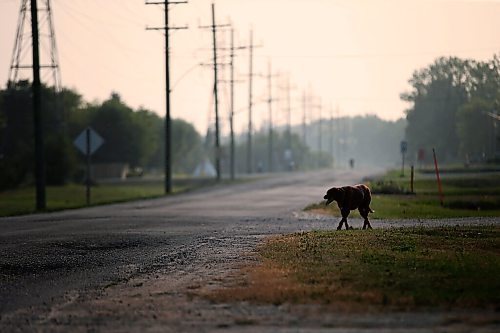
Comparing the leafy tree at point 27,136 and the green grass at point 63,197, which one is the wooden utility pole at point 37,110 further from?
the leafy tree at point 27,136

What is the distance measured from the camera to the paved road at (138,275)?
11344mm

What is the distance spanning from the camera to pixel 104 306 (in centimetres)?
1278

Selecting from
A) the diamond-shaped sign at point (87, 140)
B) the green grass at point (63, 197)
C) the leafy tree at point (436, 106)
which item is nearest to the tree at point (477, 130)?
the leafy tree at point (436, 106)

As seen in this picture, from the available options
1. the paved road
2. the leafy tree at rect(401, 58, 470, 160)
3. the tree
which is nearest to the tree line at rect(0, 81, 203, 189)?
the leafy tree at rect(401, 58, 470, 160)

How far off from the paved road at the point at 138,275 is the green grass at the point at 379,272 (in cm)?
71

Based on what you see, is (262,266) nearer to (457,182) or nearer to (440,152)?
(457,182)

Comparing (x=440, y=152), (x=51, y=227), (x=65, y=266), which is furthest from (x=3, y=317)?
(x=440, y=152)

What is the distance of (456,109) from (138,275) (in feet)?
311

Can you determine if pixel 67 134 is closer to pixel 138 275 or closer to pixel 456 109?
pixel 456 109

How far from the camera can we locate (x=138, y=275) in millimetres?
16234

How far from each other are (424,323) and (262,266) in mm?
5734

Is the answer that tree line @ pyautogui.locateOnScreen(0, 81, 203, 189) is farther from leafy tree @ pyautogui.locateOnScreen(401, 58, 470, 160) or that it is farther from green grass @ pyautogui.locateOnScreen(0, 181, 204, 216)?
leafy tree @ pyautogui.locateOnScreen(401, 58, 470, 160)

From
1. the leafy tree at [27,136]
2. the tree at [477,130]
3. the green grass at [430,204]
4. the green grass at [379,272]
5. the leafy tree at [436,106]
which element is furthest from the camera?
the leafy tree at [436,106]

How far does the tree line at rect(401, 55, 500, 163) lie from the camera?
73438 millimetres
